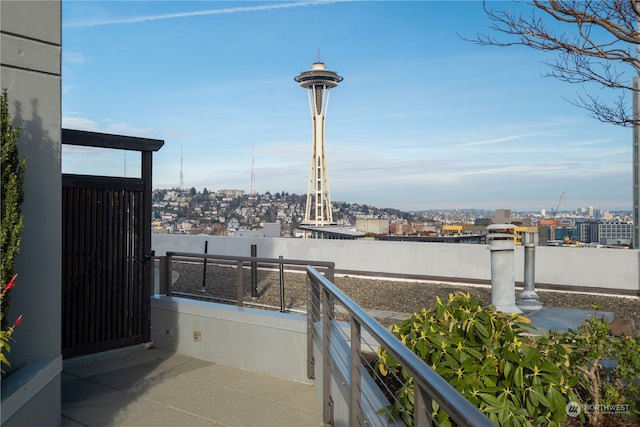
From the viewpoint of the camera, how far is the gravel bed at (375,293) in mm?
11625

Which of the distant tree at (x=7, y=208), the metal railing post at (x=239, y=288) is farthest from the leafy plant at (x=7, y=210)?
the metal railing post at (x=239, y=288)

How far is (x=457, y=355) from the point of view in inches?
136

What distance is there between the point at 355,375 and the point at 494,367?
85 cm

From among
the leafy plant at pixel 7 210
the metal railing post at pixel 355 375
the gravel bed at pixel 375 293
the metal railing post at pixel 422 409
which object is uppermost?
the leafy plant at pixel 7 210

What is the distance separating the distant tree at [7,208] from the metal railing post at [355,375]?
230 cm

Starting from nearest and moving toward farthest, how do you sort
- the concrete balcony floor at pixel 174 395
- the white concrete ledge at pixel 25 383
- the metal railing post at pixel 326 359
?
the white concrete ledge at pixel 25 383
the metal railing post at pixel 326 359
the concrete balcony floor at pixel 174 395

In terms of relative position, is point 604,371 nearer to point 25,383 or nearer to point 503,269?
point 503,269

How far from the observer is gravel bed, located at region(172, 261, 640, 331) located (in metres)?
11.6

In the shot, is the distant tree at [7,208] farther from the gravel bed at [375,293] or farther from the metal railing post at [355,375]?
the gravel bed at [375,293]

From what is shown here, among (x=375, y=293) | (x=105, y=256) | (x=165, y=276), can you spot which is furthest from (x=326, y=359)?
(x=375, y=293)

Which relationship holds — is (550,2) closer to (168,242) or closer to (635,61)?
(635,61)

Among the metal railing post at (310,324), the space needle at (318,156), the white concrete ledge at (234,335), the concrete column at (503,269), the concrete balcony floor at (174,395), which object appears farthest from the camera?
the space needle at (318,156)

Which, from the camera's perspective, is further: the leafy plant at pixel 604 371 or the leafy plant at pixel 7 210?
the leafy plant at pixel 604 371

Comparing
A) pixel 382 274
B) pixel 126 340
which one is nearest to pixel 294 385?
pixel 126 340
